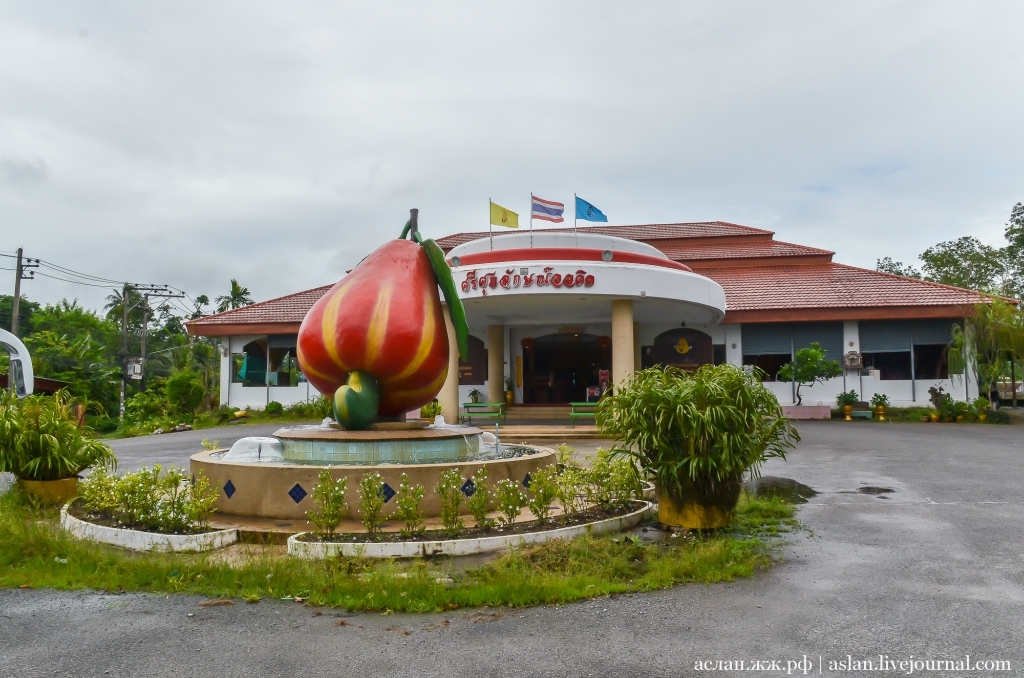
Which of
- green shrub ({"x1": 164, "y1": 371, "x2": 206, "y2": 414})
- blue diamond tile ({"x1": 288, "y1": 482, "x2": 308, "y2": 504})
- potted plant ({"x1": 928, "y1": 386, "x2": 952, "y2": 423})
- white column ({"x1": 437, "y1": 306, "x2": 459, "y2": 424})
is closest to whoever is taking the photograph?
blue diamond tile ({"x1": 288, "y1": 482, "x2": 308, "y2": 504})

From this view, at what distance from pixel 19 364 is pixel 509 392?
570 inches

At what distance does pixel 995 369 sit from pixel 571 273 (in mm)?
14389

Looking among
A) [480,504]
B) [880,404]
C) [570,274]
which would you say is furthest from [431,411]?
[880,404]

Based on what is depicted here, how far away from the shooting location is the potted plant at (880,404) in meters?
23.6

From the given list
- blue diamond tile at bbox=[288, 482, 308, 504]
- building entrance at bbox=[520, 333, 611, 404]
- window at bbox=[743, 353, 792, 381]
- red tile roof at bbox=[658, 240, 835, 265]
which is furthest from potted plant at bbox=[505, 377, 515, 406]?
blue diamond tile at bbox=[288, 482, 308, 504]

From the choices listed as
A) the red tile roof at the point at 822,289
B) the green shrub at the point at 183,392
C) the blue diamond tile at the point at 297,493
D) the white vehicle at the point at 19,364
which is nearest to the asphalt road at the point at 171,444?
the white vehicle at the point at 19,364

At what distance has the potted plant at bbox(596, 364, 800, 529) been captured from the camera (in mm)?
6887

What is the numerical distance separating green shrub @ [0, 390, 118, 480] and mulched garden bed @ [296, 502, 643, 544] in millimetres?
4549

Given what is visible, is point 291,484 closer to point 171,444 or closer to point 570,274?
point 570,274

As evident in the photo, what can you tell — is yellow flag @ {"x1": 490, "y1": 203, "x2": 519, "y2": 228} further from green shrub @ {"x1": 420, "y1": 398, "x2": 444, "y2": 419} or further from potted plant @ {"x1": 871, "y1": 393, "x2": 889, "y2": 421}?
potted plant @ {"x1": 871, "y1": 393, "x2": 889, "y2": 421}

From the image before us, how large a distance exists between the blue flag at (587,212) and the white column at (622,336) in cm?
247

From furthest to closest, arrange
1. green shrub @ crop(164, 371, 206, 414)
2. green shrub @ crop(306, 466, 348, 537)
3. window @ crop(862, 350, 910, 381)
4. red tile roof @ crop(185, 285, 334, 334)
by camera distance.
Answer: red tile roof @ crop(185, 285, 334, 334) < green shrub @ crop(164, 371, 206, 414) < window @ crop(862, 350, 910, 381) < green shrub @ crop(306, 466, 348, 537)

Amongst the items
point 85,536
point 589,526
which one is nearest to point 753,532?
point 589,526

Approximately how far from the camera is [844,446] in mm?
15742
